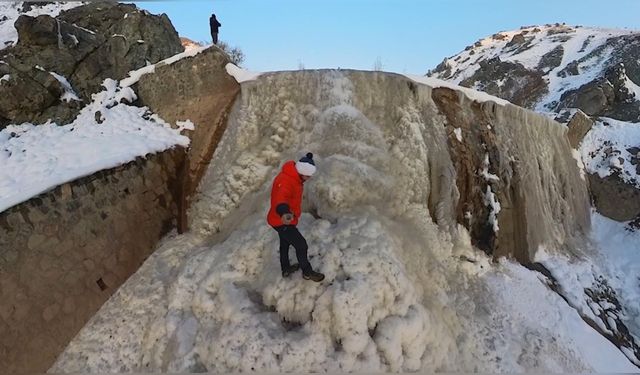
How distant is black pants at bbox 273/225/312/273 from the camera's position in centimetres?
459

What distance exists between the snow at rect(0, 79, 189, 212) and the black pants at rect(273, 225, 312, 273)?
3045 millimetres

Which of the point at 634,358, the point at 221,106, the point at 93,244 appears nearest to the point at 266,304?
the point at 93,244

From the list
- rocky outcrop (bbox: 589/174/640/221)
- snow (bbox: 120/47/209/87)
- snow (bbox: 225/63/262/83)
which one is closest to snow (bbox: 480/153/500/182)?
snow (bbox: 225/63/262/83)

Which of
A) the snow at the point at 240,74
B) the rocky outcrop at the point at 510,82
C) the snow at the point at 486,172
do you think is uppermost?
the rocky outcrop at the point at 510,82

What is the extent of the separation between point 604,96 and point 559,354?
1770 centimetres

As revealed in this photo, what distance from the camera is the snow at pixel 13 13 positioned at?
11562mm

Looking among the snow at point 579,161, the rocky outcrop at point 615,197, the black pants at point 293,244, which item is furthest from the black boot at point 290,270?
the rocky outcrop at point 615,197

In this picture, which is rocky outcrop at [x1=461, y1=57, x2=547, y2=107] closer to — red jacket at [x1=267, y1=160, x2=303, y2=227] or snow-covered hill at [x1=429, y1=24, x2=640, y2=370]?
snow-covered hill at [x1=429, y1=24, x2=640, y2=370]

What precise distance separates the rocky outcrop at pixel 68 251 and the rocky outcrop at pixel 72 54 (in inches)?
126

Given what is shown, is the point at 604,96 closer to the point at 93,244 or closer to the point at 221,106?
the point at 221,106

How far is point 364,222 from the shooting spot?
5.49 metres

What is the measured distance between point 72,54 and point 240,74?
227 inches

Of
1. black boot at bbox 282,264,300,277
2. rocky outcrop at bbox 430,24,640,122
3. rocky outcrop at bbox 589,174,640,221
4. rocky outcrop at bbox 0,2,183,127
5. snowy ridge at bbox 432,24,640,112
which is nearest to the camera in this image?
black boot at bbox 282,264,300,277

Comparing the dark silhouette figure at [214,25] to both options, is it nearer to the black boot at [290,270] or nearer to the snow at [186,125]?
the snow at [186,125]
